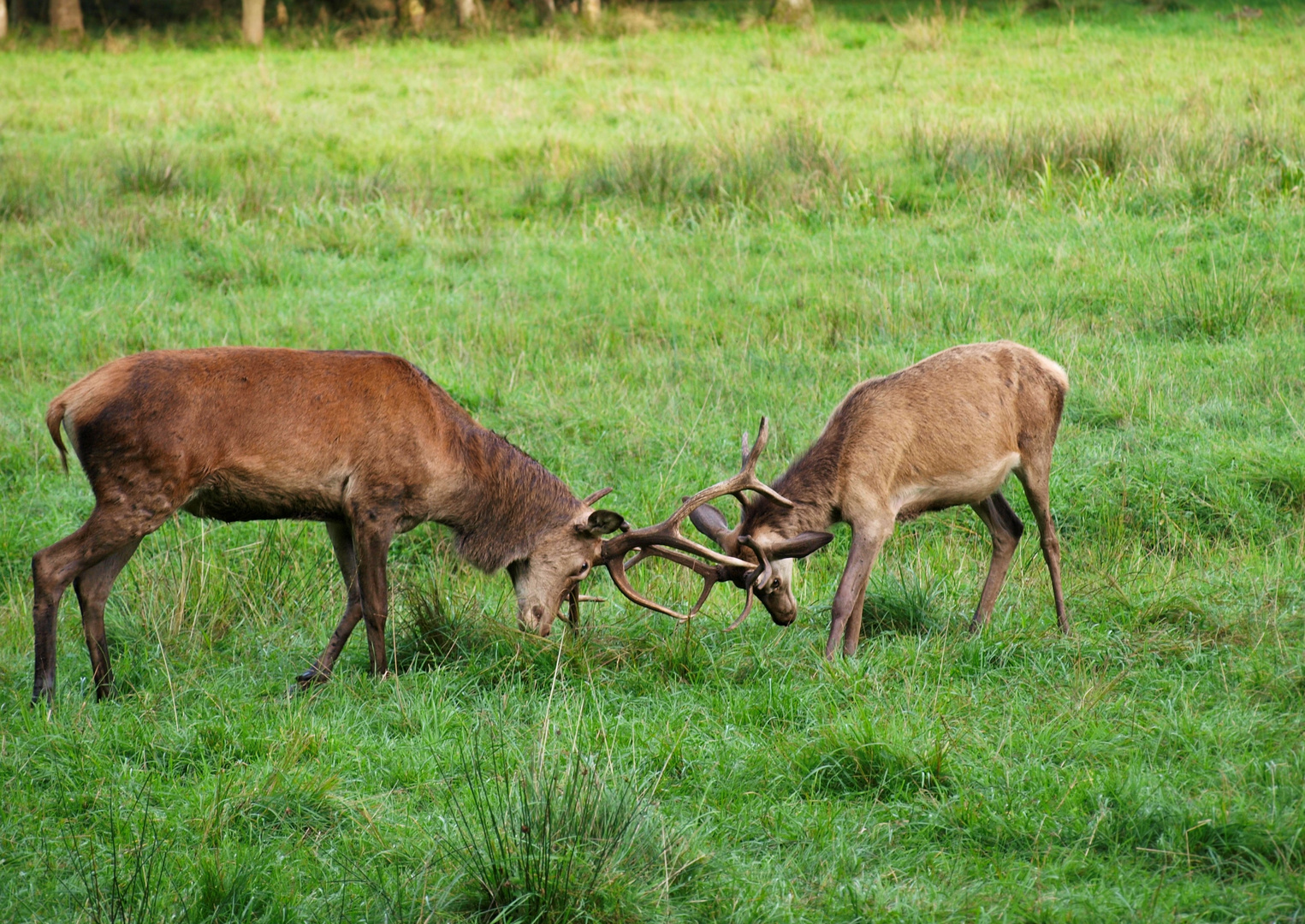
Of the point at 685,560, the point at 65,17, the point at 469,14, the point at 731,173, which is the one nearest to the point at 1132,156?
the point at 731,173

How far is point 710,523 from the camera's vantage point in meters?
6.02

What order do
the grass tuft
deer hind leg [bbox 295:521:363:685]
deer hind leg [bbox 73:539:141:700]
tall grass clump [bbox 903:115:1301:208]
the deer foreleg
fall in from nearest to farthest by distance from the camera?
1. the grass tuft
2. deer hind leg [bbox 73:539:141:700]
3. deer hind leg [bbox 295:521:363:685]
4. the deer foreleg
5. tall grass clump [bbox 903:115:1301:208]

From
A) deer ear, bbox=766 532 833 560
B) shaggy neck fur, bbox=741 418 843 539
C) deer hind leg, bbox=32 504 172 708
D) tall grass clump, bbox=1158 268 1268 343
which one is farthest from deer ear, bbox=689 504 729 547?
tall grass clump, bbox=1158 268 1268 343

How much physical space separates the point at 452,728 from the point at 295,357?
5.90 feet

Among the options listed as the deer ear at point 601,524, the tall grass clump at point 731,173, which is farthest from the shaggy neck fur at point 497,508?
the tall grass clump at point 731,173

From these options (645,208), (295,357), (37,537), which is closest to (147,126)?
(645,208)

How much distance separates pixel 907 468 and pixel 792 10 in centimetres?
2112

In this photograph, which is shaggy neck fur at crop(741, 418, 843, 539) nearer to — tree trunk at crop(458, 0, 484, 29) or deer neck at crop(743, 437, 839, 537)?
deer neck at crop(743, 437, 839, 537)

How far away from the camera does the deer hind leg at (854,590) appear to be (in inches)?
215

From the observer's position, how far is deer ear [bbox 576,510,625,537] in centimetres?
571

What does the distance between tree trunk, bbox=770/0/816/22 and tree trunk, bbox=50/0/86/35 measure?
1420cm

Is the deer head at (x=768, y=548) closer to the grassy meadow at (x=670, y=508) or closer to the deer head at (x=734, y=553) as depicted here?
the deer head at (x=734, y=553)

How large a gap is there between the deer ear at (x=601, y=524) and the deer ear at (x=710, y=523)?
16.2 inches

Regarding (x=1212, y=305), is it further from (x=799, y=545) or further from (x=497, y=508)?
(x=497, y=508)
